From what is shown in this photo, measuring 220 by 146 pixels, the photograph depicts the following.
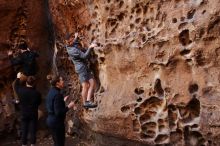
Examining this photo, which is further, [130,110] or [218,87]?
[130,110]

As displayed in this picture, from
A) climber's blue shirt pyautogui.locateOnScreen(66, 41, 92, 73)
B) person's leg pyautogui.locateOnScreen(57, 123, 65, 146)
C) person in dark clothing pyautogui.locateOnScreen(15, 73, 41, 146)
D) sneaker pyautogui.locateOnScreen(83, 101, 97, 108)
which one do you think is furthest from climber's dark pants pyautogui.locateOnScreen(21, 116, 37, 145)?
person's leg pyautogui.locateOnScreen(57, 123, 65, 146)

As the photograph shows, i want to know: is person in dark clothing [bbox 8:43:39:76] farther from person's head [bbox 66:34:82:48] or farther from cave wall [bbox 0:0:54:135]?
person's head [bbox 66:34:82:48]

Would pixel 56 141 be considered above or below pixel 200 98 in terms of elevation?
below

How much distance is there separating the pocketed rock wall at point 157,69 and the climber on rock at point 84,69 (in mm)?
152

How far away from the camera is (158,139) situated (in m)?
7.79

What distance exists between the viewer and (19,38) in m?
11.1

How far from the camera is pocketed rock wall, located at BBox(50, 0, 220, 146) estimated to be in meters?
7.03

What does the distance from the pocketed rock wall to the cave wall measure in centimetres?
222

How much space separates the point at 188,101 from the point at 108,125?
6.06 feet

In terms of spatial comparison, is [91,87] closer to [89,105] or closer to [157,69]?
A: [89,105]

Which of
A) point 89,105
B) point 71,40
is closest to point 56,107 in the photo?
point 89,105

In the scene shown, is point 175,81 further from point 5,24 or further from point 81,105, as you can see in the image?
point 5,24

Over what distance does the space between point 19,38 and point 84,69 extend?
2.66 meters

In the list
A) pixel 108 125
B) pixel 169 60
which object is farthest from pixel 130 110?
pixel 169 60
